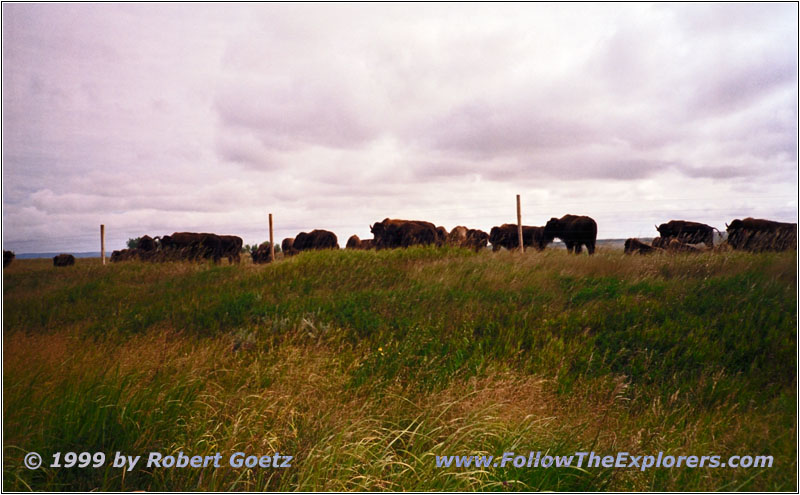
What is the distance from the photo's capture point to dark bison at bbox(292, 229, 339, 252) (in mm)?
A: 32812

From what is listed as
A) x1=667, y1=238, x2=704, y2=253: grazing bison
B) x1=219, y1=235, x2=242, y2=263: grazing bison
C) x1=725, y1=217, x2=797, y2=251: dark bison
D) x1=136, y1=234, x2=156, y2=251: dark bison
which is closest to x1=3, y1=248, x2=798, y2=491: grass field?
x1=725, y1=217, x2=797, y2=251: dark bison

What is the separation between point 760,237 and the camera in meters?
15.7

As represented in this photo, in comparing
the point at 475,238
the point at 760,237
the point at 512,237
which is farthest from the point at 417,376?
the point at 512,237

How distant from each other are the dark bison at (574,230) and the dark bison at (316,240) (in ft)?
48.9

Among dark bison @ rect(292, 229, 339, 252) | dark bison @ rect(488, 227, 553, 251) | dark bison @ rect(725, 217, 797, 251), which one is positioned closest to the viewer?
dark bison @ rect(725, 217, 797, 251)

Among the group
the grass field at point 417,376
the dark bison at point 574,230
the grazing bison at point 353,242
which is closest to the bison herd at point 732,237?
the dark bison at point 574,230

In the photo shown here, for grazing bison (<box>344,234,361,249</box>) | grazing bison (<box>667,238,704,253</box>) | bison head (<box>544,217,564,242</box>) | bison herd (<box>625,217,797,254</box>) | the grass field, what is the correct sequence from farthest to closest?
grazing bison (<box>344,234,361,249</box>), bison head (<box>544,217,564,242</box>), grazing bison (<box>667,238,704,253</box>), bison herd (<box>625,217,797,254</box>), the grass field

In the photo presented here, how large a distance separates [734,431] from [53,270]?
1678cm

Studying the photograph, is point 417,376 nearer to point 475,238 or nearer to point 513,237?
A: point 475,238

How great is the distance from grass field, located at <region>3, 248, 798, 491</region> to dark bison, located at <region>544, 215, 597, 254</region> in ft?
49.5

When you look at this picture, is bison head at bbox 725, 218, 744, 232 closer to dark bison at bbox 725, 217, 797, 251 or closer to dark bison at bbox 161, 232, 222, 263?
dark bison at bbox 725, 217, 797, 251

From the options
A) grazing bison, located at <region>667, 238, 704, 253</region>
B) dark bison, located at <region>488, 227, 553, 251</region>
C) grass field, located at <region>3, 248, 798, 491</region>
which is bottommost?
grass field, located at <region>3, 248, 798, 491</region>

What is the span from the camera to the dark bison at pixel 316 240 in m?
32.8

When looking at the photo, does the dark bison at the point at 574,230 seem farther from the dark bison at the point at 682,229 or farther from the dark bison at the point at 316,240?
the dark bison at the point at 316,240
